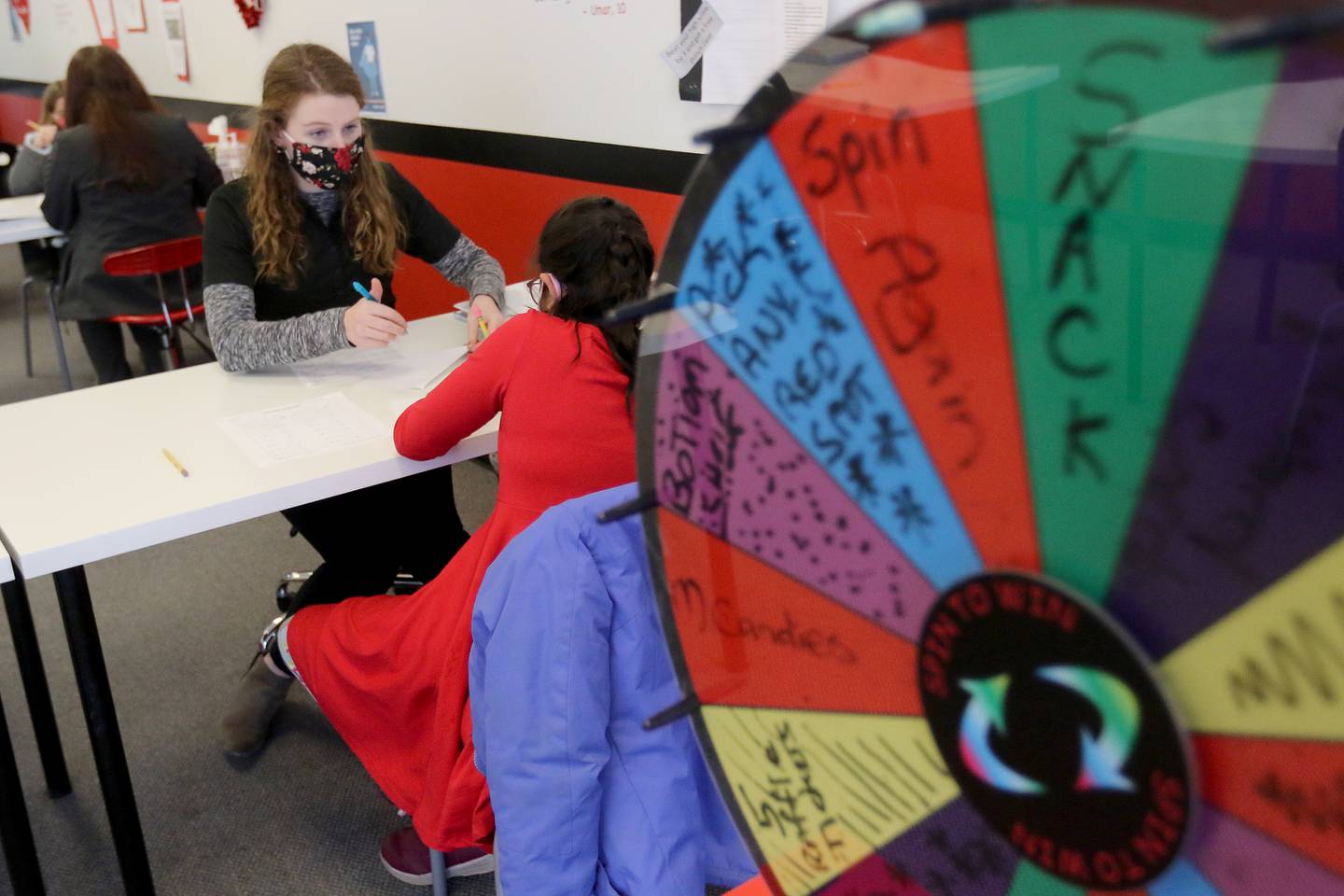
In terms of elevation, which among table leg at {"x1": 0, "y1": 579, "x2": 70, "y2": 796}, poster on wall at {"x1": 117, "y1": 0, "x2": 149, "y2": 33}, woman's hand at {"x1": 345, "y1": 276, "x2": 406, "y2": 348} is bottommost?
table leg at {"x1": 0, "y1": 579, "x2": 70, "y2": 796}

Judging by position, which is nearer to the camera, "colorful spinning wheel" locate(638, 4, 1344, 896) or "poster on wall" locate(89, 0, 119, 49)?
"colorful spinning wheel" locate(638, 4, 1344, 896)

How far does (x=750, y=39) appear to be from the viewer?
213cm

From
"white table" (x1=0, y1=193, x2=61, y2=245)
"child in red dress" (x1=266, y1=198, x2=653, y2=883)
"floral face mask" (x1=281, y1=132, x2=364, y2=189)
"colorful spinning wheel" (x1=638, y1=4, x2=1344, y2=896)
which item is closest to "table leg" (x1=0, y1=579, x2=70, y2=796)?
"child in red dress" (x1=266, y1=198, x2=653, y2=883)

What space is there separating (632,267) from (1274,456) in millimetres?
1209

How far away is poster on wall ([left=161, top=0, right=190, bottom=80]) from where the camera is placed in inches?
180

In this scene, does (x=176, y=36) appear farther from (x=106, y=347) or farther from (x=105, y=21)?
(x=106, y=347)

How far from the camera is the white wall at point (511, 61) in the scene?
2395 millimetres

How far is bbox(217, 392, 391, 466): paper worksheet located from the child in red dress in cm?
15

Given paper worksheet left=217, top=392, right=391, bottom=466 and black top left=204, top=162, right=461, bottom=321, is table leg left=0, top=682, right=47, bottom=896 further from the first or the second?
black top left=204, top=162, right=461, bottom=321

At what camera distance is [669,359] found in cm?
41

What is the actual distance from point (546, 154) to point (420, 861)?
1740 mm

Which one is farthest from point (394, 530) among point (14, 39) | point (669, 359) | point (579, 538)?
point (14, 39)

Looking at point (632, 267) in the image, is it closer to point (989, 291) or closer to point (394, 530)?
point (394, 530)

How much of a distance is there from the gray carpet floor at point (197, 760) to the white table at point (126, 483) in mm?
102
